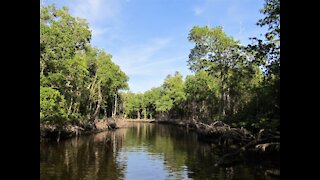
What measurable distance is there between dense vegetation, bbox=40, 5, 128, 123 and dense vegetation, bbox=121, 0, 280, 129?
59.8ft

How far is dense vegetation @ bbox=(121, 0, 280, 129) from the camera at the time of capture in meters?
20.2

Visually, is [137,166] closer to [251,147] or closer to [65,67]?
[251,147]

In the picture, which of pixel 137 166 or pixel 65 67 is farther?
pixel 65 67

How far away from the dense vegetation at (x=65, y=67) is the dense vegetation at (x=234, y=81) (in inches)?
718

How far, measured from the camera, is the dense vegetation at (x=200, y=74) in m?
21.1

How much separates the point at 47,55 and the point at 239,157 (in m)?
22.7

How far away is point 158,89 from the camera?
113000 mm

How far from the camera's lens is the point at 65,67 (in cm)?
3794

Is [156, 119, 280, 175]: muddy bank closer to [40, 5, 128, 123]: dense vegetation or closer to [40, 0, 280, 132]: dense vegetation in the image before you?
[40, 0, 280, 132]: dense vegetation

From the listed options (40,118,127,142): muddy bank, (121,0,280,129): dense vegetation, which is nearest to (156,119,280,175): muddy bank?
(121,0,280,129): dense vegetation

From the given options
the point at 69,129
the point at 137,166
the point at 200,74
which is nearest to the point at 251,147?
the point at 137,166

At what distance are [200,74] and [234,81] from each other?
63.2ft
